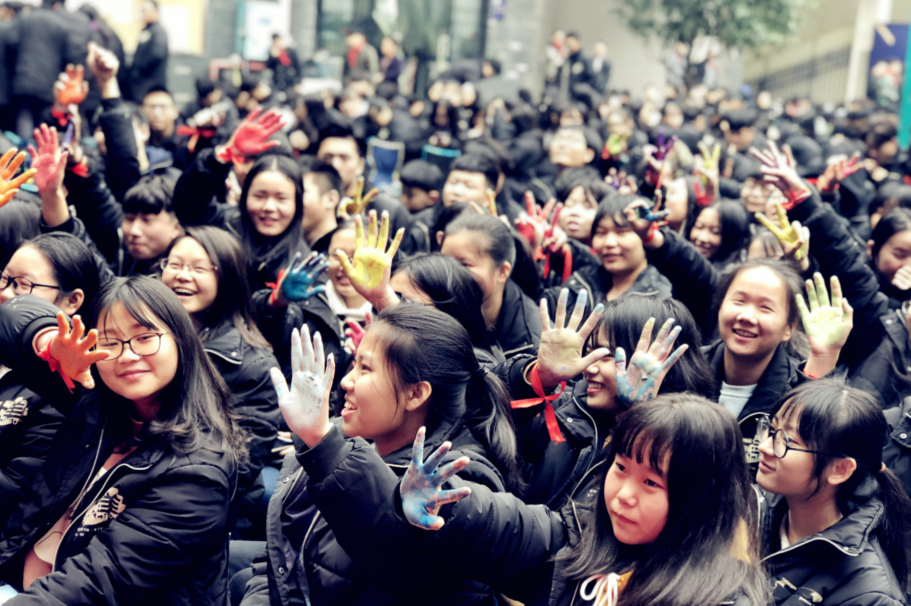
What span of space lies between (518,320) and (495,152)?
244cm

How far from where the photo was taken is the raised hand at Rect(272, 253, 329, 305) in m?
3.57

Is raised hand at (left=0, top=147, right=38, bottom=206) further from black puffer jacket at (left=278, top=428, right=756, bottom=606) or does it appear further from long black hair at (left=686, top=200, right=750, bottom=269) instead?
long black hair at (left=686, top=200, right=750, bottom=269)

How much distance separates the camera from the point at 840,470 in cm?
241

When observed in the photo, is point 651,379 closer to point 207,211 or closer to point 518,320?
point 518,320

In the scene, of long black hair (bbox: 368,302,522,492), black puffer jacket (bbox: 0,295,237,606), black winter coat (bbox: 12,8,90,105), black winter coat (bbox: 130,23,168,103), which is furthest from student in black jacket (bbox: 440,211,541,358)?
black winter coat (bbox: 130,23,168,103)

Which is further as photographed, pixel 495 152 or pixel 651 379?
pixel 495 152

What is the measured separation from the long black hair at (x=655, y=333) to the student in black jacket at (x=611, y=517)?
2.14ft

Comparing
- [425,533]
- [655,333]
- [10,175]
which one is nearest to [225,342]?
[10,175]

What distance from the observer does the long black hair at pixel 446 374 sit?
230cm

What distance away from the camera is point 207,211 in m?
4.45

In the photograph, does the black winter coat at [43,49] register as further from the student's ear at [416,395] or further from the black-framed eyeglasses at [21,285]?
the student's ear at [416,395]

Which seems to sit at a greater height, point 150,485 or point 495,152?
point 495,152

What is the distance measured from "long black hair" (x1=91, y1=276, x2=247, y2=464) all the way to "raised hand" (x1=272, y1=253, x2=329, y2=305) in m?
1.03

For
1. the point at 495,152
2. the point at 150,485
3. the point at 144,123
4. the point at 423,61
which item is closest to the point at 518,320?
the point at 150,485
